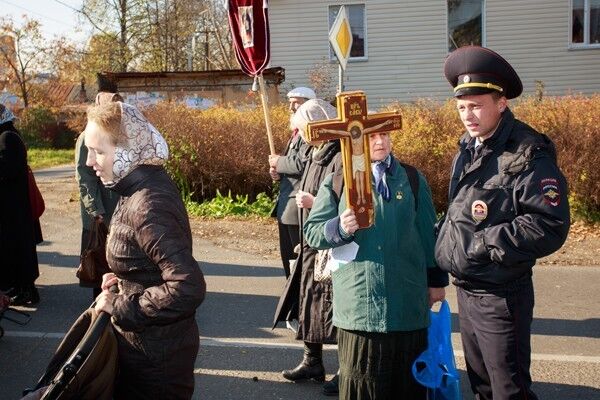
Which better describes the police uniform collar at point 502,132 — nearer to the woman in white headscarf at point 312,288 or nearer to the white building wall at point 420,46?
the woman in white headscarf at point 312,288

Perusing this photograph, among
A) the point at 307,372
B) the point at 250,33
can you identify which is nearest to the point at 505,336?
the point at 307,372

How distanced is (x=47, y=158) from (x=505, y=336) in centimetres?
2836

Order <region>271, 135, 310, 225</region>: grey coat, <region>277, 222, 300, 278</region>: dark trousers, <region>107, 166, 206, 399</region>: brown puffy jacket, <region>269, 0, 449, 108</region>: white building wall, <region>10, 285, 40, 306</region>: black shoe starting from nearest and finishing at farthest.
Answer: <region>107, 166, 206, 399</region>: brown puffy jacket → <region>271, 135, 310, 225</region>: grey coat → <region>277, 222, 300, 278</region>: dark trousers → <region>10, 285, 40, 306</region>: black shoe → <region>269, 0, 449, 108</region>: white building wall

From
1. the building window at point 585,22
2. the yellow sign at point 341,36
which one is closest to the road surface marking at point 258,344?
the yellow sign at point 341,36

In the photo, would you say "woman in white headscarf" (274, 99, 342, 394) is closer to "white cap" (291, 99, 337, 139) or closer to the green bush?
"white cap" (291, 99, 337, 139)

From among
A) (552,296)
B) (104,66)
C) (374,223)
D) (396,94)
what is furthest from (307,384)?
(104,66)

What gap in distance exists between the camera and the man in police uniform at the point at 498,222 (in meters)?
3.23

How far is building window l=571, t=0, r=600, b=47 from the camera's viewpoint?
2153cm

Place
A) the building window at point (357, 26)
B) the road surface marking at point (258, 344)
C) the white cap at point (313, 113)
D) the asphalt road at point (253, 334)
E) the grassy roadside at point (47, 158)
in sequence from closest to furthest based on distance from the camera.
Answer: the white cap at point (313, 113) → the asphalt road at point (253, 334) → the road surface marking at point (258, 344) → the building window at point (357, 26) → the grassy roadside at point (47, 158)

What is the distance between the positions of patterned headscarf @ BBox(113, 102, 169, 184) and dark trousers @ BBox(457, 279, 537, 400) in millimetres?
1689

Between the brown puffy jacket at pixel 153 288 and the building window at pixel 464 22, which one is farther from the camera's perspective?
the building window at pixel 464 22

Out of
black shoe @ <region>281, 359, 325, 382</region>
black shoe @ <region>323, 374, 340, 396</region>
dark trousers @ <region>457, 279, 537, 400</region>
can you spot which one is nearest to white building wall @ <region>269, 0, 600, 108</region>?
black shoe @ <region>281, 359, 325, 382</region>

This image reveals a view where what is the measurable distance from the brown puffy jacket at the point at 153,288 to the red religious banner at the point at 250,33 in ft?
11.0

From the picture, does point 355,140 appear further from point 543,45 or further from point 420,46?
point 543,45
